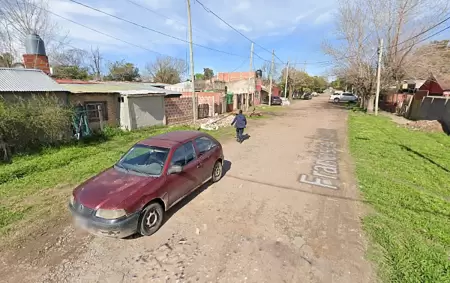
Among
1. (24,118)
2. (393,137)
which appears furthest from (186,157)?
(393,137)

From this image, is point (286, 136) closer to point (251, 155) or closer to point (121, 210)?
point (251, 155)

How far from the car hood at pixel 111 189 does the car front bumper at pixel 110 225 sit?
→ 19 cm

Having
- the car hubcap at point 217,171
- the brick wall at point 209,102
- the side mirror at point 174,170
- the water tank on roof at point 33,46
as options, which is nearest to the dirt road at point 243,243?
the car hubcap at point 217,171

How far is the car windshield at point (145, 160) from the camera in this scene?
425cm

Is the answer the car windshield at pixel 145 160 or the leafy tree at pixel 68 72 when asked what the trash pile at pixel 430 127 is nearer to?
the car windshield at pixel 145 160

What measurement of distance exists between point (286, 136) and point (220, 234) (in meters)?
9.18

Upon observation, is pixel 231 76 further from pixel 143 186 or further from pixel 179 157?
pixel 143 186

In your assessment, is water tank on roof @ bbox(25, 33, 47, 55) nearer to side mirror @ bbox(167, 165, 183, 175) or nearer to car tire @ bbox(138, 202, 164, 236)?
side mirror @ bbox(167, 165, 183, 175)

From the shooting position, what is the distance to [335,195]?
5.27m

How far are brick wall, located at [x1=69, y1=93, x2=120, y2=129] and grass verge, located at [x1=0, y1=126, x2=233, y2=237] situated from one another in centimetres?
274

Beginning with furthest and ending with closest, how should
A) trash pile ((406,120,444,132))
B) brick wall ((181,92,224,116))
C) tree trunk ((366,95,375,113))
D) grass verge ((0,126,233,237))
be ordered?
tree trunk ((366,95,375,113)) < brick wall ((181,92,224,116)) < trash pile ((406,120,444,132)) < grass verge ((0,126,233,237))

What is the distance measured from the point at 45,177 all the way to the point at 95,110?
6547mm

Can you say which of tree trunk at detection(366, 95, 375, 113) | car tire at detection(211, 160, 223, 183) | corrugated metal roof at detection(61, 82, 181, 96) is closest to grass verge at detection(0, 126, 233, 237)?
car tire at detection(211, 160, 223, 183)

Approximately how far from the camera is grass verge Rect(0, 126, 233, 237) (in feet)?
15.1
